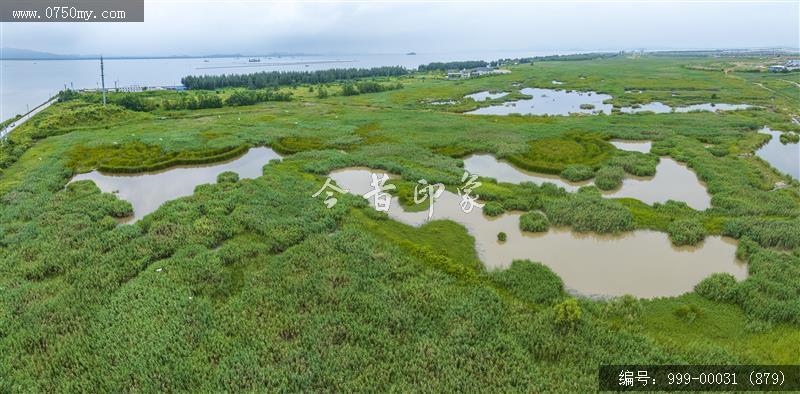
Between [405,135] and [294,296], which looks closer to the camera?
[294,296]

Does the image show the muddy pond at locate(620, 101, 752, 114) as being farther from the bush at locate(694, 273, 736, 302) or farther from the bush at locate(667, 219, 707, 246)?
the bush at locate(694, 273, 736, 302)

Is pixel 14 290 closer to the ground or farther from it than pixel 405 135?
closer to the ground

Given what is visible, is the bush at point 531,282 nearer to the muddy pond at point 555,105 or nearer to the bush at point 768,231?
the bush at point 768,231

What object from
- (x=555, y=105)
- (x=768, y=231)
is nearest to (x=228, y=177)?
(x=768, y=231)

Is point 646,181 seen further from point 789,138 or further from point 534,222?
point 789,138

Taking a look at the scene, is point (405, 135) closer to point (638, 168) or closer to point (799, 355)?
point (638, 168)

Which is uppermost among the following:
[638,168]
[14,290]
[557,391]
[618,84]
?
[618,84]

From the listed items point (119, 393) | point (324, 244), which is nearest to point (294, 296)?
point (324, 244)

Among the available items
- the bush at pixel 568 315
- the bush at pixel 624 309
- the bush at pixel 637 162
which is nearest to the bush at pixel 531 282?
the bush at pixel 568 315
